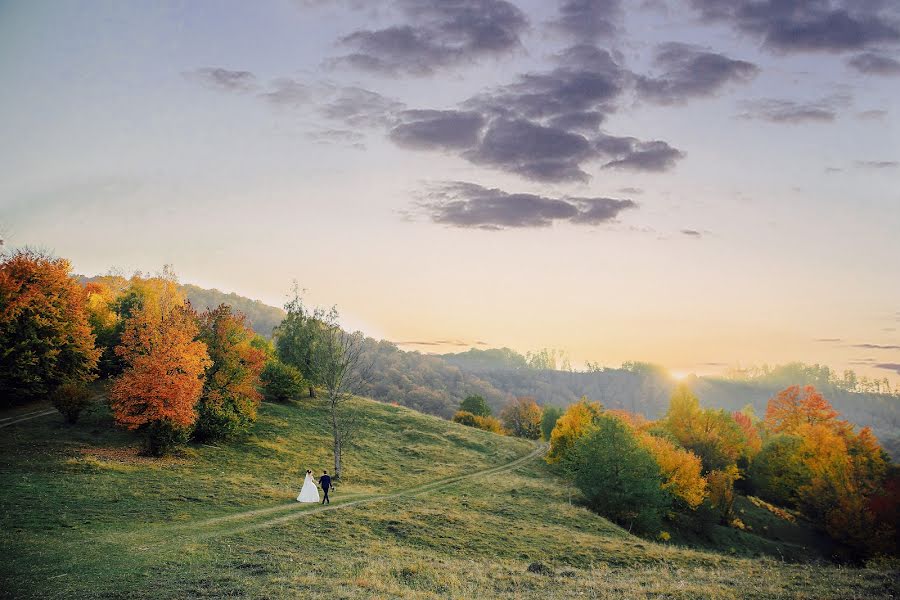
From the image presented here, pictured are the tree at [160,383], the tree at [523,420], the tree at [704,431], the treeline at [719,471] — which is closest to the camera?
the tree at [160,383]

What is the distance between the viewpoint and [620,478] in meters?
52.6

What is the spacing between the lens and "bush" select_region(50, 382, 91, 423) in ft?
151

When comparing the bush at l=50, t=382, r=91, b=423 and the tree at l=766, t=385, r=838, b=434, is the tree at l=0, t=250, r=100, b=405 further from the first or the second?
the tree at l=766, t=385, r=838, b=434

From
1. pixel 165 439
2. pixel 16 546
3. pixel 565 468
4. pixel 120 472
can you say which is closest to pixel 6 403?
pixel 165 439

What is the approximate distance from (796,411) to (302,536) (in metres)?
111

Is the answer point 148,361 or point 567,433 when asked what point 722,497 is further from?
point 148,361

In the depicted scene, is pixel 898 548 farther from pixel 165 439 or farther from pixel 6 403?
pixel 6 403

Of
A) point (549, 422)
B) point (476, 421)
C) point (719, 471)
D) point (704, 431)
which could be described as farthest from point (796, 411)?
point (476, 421)

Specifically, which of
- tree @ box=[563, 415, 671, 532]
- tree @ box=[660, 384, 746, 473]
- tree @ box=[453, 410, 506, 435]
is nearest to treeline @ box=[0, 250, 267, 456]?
tree @ box=[563, 415, 671, 532]

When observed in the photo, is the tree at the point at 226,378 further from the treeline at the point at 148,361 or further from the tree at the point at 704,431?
the tree at the point at 704,431

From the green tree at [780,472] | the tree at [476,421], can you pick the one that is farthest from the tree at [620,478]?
the tree at [476,421]

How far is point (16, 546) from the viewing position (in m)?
21.3

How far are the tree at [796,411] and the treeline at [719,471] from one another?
0.37 m

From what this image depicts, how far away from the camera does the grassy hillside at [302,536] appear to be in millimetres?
18828
